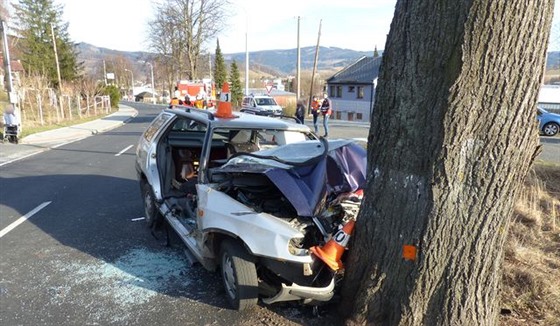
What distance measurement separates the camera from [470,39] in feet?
7.79

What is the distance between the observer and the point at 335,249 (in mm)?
2986

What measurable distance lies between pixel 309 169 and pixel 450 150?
1.19 metres

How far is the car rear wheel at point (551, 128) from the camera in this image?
1838 cm

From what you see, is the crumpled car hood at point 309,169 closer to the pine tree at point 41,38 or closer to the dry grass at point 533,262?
the dry grass at point 533,262

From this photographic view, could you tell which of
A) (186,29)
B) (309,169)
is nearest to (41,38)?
(186,29)

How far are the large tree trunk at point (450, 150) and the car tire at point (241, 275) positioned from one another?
0.90 m

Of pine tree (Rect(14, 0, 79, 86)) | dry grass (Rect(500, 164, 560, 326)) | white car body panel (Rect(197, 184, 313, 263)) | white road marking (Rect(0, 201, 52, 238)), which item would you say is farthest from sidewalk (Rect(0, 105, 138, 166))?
pine tree (Rect(14, 0, 79, 86))

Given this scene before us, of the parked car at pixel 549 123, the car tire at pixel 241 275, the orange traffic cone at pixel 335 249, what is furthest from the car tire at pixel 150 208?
the parked car at pixel 549 123

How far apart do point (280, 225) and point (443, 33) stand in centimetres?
166

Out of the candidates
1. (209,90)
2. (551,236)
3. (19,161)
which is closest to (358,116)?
(209,90)

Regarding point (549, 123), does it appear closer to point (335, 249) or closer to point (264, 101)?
point (264, 101)

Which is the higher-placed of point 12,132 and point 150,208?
point 150,208

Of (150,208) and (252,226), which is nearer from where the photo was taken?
(252,226)

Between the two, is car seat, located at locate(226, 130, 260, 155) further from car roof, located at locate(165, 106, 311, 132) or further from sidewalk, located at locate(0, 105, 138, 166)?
sidewalk, located at locate(0, 105, 138, 166)
